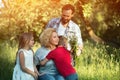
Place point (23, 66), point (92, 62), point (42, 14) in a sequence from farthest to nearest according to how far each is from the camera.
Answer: point (42, 14) → point (92, 62) → point (23, 66)

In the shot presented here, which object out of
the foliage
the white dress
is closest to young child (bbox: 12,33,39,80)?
the white dress

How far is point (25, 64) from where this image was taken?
5.86 metres

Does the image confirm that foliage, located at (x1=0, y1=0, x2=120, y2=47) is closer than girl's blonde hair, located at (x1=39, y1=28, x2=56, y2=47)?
No

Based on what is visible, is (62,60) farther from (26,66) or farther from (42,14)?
(42,14)

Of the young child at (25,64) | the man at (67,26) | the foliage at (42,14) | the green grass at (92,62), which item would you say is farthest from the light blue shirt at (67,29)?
the foliage at (42,14)

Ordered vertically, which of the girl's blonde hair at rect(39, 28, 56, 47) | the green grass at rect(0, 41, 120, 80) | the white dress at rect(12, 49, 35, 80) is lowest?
the green grass at rect(0, 41, 120, 80)

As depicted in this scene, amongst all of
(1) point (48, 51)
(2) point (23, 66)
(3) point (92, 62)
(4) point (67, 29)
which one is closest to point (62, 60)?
(1) point (48, 51)

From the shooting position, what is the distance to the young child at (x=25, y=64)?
583 centimetres

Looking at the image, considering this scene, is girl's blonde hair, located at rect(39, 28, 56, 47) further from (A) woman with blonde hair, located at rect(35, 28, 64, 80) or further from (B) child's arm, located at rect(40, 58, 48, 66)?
(B) child's arm, located at rect(40, 58, 48, 66)

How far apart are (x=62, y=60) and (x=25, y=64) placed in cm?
43

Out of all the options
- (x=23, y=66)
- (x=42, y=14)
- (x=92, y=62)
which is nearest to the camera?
(x=23, y=66)

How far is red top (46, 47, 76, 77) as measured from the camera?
5.86m

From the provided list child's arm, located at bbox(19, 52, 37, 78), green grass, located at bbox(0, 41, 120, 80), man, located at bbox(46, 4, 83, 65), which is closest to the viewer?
child's arm, located at bbox(19, 52, 37, 78)

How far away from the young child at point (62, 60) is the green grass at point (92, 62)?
2.92 meters
